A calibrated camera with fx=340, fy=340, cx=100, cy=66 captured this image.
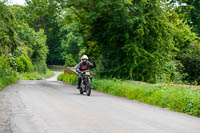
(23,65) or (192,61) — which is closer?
(192,61)

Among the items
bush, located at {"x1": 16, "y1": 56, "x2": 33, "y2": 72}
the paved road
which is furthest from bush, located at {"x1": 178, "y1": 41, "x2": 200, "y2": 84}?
bush, located at {"x1": 16, "y1": 56, "x2": 33, "y2": 72}

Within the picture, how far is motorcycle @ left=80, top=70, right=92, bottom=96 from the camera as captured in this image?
1597cm

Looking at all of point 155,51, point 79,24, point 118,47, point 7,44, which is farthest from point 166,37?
point 7,44

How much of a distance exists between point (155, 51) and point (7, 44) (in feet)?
32.5

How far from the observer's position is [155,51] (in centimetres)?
2177

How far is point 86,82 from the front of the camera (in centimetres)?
1614

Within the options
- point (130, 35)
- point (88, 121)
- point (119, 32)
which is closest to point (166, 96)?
point (88, 121)

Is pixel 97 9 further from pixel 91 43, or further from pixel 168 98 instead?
pixel 168 98

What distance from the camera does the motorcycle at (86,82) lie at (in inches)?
629

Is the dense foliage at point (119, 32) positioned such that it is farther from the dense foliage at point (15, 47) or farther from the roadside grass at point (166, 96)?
the roadside grass at point (166, 96)

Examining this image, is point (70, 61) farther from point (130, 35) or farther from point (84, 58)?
point (84, 58)

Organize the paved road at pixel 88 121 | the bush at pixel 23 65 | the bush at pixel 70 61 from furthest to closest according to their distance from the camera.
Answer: the bush at pixel 70 61
the bush at pixel 23 65
the paved road at pixel 88 121

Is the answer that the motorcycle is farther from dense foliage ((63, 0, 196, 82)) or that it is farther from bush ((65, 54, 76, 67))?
bush ((65, 54, 76, 67))

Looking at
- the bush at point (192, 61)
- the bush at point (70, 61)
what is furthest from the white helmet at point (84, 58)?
the bush at point (70, 61)
